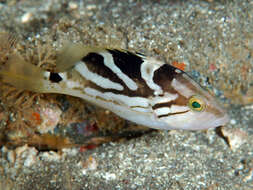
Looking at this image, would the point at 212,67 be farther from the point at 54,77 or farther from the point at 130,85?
the point at 54,77

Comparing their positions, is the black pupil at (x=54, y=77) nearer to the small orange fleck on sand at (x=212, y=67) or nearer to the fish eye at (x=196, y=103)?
the fish eye at (x=196, y=103)

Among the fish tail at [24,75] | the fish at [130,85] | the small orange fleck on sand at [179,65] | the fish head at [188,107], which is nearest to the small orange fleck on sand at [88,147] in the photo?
the fish at [130,85]

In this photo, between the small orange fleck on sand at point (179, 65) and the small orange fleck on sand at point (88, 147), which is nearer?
the small orange fleck on sand at point (179, 65)

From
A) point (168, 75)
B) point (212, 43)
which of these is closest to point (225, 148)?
point (212, 43)

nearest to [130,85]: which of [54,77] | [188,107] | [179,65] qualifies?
[188,107]

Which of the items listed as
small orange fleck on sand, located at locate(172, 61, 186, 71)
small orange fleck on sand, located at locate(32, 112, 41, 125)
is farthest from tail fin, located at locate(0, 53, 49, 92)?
small orange fleck on sand, located at locate(172, 61, 186, 71)

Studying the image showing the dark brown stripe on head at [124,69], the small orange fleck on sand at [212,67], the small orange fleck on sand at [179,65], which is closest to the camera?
the dark brown stripe on head at [124,69]

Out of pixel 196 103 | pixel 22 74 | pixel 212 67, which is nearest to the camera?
pixel 196 103

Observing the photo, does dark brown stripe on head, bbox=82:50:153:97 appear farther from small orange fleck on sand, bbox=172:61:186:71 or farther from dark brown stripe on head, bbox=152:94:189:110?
small orange fleck on sand, bbox=172:61:186:71
